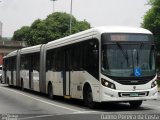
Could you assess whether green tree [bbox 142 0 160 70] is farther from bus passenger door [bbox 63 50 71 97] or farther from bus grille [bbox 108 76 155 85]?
bus grille [bbox 108 76 155 85]

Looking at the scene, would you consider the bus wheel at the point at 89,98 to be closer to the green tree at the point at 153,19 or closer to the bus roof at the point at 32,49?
the bus roof at the point at 32,49

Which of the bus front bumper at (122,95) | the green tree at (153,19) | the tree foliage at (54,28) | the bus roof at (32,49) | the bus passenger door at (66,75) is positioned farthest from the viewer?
the tree foliage at (54,28)

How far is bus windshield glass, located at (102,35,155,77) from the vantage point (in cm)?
1794

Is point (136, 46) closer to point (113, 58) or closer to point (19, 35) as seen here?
point (113, 58)

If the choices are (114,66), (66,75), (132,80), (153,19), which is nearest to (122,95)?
(132,80)

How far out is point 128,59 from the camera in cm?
1808

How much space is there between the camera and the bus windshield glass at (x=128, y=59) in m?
17.9

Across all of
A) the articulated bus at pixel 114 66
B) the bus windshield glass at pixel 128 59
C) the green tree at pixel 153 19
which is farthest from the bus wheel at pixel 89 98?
the green tree at pixel 153 19

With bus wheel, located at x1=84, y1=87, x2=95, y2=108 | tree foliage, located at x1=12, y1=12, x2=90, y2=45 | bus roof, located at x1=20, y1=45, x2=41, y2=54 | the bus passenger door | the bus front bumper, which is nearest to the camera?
the bus front bumper

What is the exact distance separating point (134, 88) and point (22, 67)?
18.0 metres

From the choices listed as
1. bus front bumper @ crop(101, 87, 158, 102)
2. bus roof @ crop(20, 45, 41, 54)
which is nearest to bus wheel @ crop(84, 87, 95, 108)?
bus front bumper @ crop(101, 87, 158, 102)

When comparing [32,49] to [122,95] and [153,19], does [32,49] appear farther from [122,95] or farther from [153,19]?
[153,19]

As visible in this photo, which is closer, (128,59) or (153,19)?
(128,59)

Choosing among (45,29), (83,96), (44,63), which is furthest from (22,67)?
(45,29)
